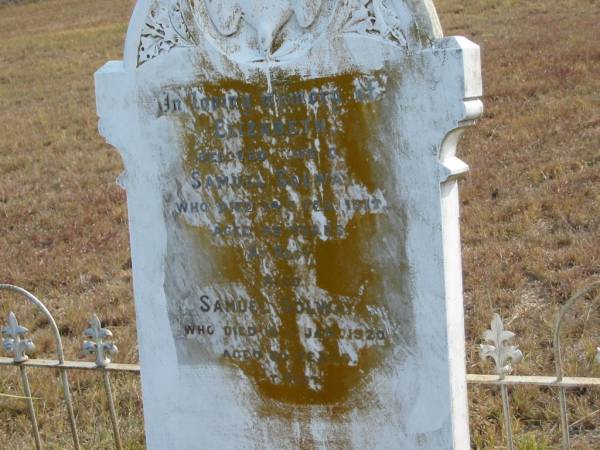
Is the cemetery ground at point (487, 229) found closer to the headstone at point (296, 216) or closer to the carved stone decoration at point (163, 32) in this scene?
the headstone at point (296, 216)

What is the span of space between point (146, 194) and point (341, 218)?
87cm

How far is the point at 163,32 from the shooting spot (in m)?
3.52

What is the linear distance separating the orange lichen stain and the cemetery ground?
3.92ft

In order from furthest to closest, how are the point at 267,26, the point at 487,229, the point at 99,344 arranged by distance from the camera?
the point at 487,229 < the point at 99,344 < the point at 267,26

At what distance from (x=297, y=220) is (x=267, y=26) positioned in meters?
0.75

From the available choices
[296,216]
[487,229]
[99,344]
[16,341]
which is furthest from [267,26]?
[487,229]

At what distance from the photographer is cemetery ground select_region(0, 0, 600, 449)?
15.8 ft

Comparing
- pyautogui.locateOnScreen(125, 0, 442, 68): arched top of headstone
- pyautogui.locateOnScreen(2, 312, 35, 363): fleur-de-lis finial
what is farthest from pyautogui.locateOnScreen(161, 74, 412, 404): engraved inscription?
pyautogui.locateOnScreen(2, 312, 35, 363): fleur-de-lis finial

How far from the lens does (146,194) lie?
3.66m

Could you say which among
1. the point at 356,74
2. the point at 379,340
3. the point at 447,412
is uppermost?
the point at 356,74

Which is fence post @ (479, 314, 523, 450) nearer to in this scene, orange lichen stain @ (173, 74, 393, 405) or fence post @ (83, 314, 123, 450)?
orange lichen stain @ (173, 74, 393, 405)

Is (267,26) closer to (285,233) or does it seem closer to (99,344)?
(285,233)

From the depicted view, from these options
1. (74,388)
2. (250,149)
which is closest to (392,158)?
(250,149)

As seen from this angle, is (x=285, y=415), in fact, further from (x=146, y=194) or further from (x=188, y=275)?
(x=146, y=194)
